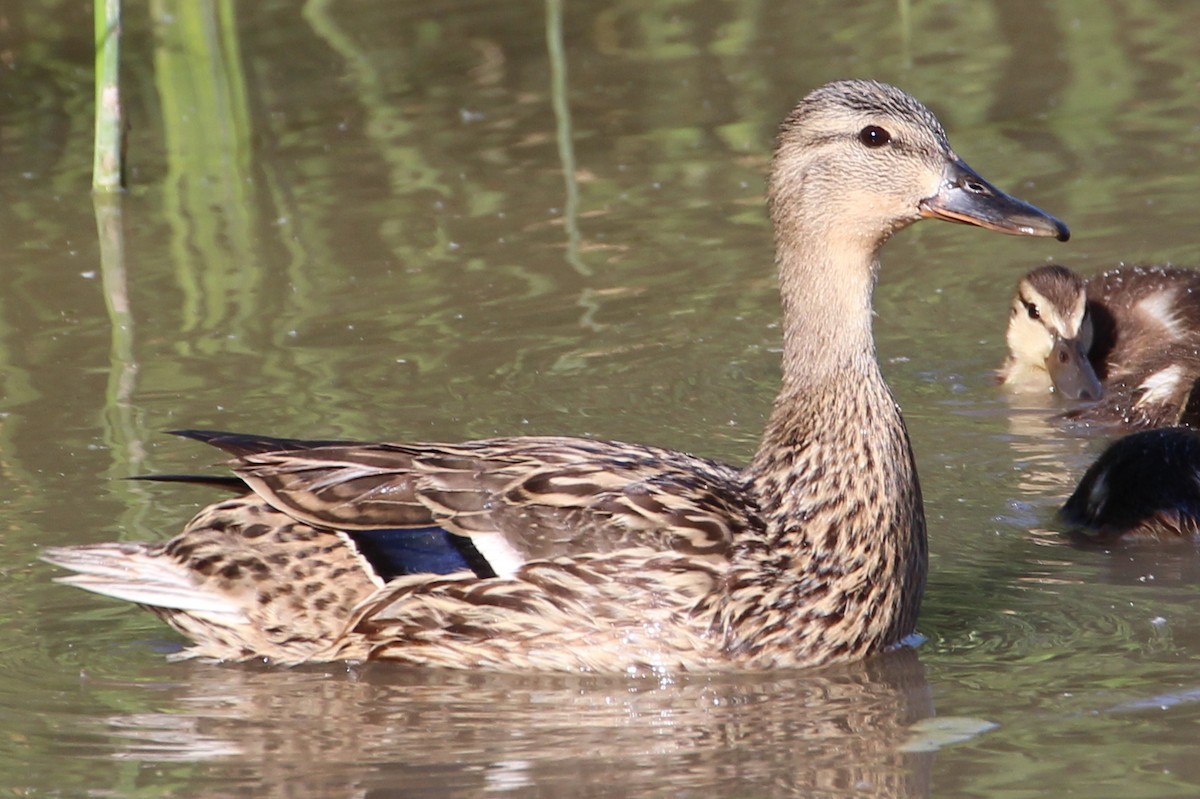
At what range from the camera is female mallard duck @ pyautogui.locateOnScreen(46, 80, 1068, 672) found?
15.9 feet

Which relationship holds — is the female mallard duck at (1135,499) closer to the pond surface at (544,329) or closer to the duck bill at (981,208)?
the pond surface at (544,329)

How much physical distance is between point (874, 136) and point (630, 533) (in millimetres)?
1172

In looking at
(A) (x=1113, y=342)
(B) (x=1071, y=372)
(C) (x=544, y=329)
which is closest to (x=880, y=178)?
(B) (x=1071, y=372)

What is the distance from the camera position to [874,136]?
5176 millimetres

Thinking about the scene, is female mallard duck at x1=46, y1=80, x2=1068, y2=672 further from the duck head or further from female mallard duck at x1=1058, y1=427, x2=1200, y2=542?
female mallard duck at x1=1058, y1=427, x2=1200, y2=542

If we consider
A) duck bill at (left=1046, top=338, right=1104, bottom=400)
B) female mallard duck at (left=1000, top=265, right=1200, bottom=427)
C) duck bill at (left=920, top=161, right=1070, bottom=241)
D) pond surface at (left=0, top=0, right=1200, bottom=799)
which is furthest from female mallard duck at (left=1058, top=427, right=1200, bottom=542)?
duck bill at (left=1046, top=338, right=1104, bottom=400)

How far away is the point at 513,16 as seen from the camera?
42.0 feet

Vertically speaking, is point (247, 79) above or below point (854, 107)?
above

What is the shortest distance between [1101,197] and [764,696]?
5231 mm

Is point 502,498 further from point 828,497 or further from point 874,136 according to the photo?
point 874,136

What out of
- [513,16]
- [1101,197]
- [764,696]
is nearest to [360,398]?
[764,696]

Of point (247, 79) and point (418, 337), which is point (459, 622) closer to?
point (418, 337)

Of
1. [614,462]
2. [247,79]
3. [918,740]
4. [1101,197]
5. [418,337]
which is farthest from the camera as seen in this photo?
[247,79]

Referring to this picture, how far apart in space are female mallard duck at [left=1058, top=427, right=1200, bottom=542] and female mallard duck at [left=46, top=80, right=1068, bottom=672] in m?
0.93
